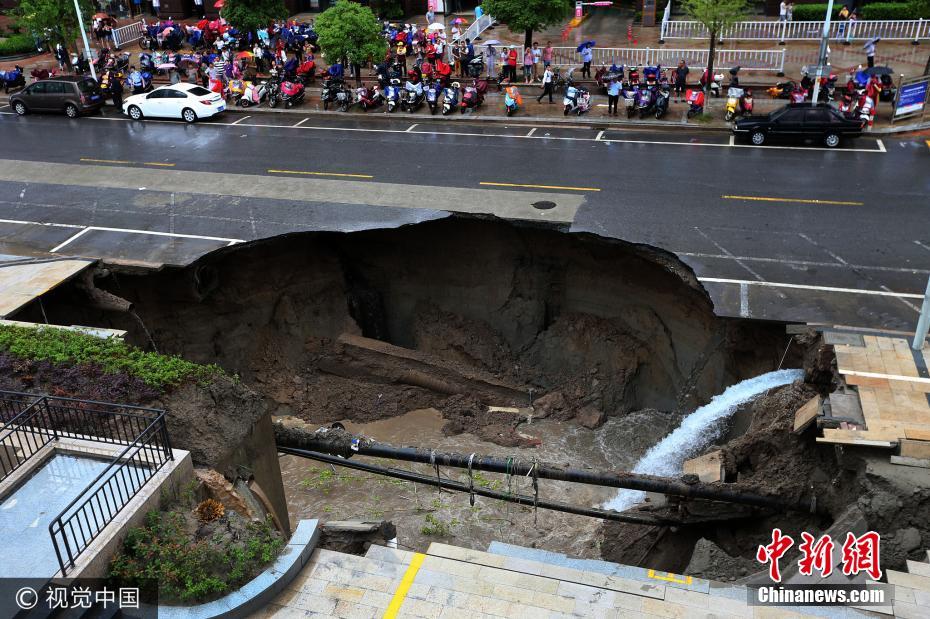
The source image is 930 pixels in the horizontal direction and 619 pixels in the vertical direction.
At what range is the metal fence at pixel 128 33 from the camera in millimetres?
39875

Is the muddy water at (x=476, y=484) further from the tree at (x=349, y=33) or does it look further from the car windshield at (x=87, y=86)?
the car windshield at (x=87, y=86)

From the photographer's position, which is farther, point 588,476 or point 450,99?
point 450,99

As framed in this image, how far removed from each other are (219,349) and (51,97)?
1829 cm

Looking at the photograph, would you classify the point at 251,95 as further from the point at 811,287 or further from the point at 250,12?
the point at 811,287

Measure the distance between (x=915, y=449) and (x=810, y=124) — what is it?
601 inches

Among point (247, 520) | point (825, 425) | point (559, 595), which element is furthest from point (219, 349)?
point (825, 425)

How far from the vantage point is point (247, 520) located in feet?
32.0

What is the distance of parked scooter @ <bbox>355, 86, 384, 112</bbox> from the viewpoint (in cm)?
2947

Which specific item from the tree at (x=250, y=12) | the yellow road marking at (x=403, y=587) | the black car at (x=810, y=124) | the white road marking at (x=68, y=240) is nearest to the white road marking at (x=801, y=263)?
the black car at (x=810, y=124)

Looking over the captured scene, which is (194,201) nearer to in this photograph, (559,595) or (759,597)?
(559,595)

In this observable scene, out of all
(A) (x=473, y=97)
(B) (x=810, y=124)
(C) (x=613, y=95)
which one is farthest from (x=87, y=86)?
(B) (x=810, y=124)

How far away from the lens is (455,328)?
20047mm

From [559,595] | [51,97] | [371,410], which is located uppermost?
[51,97]

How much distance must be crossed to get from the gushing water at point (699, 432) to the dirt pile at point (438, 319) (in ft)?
6.56
